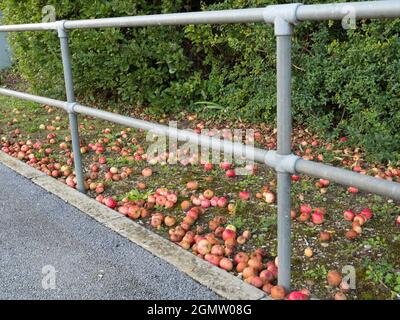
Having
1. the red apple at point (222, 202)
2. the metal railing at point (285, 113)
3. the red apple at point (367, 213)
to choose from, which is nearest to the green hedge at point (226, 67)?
the red apple at point (367, 213)

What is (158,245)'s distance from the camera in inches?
101

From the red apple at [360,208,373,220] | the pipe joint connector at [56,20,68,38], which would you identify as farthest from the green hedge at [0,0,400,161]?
the pipe joint connector at [56,20,68,38]

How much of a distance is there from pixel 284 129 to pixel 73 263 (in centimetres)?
125

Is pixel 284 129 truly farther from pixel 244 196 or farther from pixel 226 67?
pixel 226 67

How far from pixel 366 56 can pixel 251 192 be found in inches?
52.9

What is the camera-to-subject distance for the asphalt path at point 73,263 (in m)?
2.18

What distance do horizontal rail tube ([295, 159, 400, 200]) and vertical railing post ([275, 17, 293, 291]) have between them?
0.32ft

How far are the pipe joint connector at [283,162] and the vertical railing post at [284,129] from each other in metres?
0.02

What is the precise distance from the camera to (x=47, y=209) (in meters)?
3.11

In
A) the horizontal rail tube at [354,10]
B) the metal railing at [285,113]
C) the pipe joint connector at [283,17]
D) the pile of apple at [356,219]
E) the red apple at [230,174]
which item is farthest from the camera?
the red apple at [230,174]

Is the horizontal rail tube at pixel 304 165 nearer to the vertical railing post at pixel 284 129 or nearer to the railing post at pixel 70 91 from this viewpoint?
the vertical railing post at pixel 284 129

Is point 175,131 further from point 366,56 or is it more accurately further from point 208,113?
point 208,113

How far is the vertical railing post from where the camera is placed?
1803mm

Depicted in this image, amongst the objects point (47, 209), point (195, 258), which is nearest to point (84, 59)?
point (47, 209)
